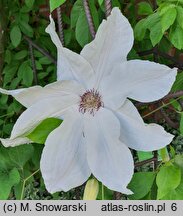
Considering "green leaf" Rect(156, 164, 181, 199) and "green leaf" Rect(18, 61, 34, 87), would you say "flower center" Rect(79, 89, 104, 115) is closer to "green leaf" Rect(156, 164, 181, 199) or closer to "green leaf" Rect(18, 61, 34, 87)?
"green leaf" Rect(156, 164, 181, 199)

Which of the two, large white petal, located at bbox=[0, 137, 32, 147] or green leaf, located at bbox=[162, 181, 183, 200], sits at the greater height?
large white petal, located at bbox=[0, 137, 32, 147]

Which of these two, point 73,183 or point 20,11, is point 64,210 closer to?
point 73,183

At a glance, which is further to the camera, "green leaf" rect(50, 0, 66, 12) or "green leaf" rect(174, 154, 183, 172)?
"green leaf" rect(174, 154, 183, 172)

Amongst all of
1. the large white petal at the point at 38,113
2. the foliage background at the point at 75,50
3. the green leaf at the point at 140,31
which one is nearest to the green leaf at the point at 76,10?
Result: the foliage background at the point at 75,50

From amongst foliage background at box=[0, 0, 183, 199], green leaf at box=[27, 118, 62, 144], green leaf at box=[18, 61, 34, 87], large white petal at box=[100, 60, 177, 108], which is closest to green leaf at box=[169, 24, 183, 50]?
foliage background at box=[0, 0, 183, 199]

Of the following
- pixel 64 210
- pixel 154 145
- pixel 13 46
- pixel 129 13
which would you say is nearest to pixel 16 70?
pixel 13 46
